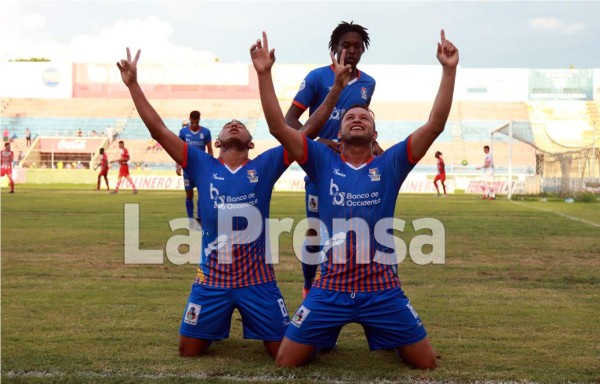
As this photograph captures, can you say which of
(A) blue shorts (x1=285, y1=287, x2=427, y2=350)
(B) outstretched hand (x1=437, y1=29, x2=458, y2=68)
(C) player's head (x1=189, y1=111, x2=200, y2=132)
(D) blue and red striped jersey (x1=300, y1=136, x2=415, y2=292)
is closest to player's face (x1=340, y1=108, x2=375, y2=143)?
(D) blue and red striped jersey (x1=300, y1=136, x2=415, y2=292)

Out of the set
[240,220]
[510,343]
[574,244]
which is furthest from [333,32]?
[574,244]

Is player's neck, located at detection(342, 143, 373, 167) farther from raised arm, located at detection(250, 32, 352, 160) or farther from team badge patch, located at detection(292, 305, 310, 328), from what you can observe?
team badge patch, located at detection(292, 305, 310, 328)

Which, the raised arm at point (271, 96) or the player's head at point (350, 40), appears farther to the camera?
the player's head at point (350, 40)

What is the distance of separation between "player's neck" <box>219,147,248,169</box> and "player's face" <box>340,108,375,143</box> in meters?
0.84

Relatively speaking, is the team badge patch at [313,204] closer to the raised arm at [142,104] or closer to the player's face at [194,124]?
the raised arm at [142,104]

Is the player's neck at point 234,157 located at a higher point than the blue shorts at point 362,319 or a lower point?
higher

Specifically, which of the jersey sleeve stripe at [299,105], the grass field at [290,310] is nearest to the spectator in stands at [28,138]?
the grass field at [290,310]

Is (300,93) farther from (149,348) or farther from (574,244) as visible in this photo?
(574,244)

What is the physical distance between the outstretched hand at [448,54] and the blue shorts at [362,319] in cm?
148

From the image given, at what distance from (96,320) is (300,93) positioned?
2.51 m

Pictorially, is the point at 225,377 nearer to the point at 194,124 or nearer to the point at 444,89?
the point at 444,89

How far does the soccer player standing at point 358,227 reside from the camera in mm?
4512

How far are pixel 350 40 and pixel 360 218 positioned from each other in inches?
71.7

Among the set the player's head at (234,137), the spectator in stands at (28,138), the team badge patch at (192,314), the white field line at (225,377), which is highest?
the spectator in stands at (28,138)
